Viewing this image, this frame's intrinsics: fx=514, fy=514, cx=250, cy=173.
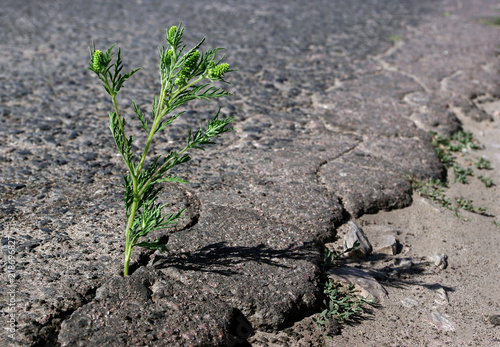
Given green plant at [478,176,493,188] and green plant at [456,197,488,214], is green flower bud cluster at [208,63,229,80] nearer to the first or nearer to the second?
green plant at [456,197,488,214]

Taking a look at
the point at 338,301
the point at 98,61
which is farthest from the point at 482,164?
the point at 98,61

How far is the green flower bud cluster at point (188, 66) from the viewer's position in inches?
61.0

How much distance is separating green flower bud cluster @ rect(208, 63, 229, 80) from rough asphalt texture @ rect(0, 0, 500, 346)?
67cm

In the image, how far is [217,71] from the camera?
5.02ft

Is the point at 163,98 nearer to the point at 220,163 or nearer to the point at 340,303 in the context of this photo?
the point at 340,303

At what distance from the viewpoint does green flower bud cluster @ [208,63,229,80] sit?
1528mm

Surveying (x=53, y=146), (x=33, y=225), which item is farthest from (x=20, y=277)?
(x=53, y=146)

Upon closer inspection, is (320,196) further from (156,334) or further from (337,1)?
(337,1)

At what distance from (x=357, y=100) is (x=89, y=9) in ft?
11.8

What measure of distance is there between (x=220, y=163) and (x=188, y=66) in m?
1.11

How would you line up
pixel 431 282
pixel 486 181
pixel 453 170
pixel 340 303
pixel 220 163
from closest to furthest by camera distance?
pixel 340 303
pixel 431 282
pixel 220 163
pixel 486 181
pixel 453 170

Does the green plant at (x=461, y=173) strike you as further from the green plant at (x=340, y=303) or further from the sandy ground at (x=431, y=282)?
the green plant at (x=340, y=303)

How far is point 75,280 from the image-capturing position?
1695mm

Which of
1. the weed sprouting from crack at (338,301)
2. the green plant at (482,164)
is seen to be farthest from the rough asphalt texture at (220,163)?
the green plant at (482,164)
